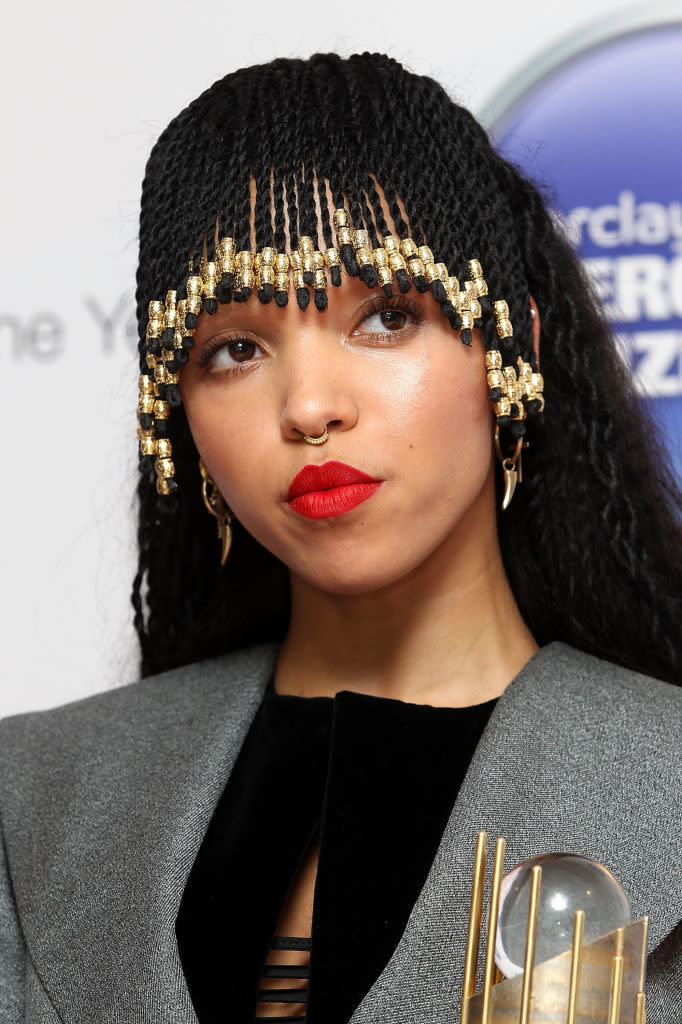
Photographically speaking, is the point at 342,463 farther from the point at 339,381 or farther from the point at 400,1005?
the point at 400,1005

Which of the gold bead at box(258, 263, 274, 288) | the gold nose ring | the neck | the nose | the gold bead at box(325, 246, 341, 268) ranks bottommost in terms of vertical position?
the neck

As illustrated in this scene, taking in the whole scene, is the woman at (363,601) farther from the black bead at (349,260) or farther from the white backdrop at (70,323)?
the white backdrop at (70,323)

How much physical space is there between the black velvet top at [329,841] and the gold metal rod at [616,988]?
0.40 meters

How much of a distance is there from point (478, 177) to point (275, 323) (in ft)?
0.92

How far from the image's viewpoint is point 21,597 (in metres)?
2.04

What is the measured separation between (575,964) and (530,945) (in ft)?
0.09

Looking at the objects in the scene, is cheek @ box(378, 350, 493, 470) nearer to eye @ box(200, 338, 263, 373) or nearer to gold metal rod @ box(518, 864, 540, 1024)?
eye @ box(200, 338, 263, 373)

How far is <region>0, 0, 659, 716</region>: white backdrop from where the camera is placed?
2.01 meters

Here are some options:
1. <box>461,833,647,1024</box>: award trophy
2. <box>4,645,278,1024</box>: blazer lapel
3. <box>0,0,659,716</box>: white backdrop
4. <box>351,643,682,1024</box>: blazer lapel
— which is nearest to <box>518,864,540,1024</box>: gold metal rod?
<box>461,833,647,1024</box>: award trophy

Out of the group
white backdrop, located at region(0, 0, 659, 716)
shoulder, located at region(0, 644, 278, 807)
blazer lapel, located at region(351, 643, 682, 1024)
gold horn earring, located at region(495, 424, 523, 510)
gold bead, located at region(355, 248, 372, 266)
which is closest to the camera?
blazer lapel, located at region(351, 643, 682, 1024)

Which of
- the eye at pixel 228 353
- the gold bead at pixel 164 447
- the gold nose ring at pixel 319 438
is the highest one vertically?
the eye at pixel 228 353

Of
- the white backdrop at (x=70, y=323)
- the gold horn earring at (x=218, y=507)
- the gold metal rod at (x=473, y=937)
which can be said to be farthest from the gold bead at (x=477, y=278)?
the white backdrop at (x=70, y=323)

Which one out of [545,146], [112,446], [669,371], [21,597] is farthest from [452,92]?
[21,597]

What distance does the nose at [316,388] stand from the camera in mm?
1206
